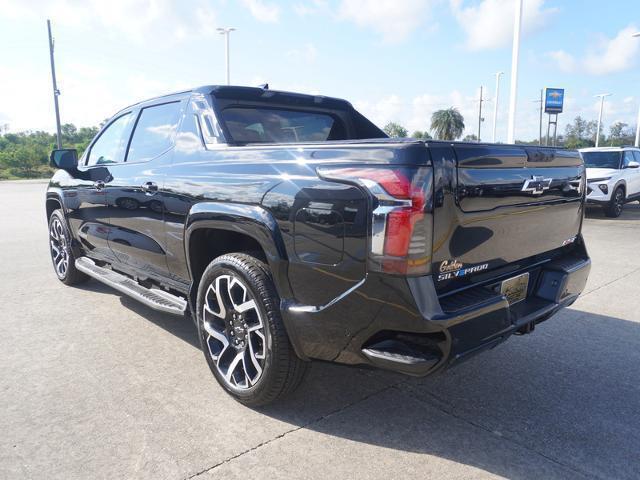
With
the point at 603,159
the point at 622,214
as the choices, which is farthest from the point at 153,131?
the point at 622,214

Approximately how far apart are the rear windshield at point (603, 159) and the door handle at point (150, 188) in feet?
40.1

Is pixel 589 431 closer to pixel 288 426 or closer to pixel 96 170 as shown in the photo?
pixel 288 426

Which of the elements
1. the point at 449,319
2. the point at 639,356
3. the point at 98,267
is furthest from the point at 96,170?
the point at 639,356

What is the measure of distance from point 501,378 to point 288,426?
1.49 meters

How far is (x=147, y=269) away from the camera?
12.6 ft

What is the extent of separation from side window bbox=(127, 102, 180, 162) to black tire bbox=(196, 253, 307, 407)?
49.5 inches

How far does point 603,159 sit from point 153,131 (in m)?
12.8

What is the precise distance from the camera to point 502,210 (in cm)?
248

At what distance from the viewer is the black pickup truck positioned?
6.90ft

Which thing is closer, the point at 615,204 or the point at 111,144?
the point at 111,144

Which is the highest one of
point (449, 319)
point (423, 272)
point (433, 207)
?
point (433, 207)

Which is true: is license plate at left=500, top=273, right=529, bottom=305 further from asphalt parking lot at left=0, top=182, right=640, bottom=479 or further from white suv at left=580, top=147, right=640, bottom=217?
white suv at left=580, top=147, right=640, bottom=217

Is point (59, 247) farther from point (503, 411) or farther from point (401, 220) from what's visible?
point (503, 411)

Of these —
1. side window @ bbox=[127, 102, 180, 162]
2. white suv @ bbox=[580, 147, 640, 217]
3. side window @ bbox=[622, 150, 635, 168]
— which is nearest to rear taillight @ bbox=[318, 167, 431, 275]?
side window @ bbox=[127, 102, 180, 162]
